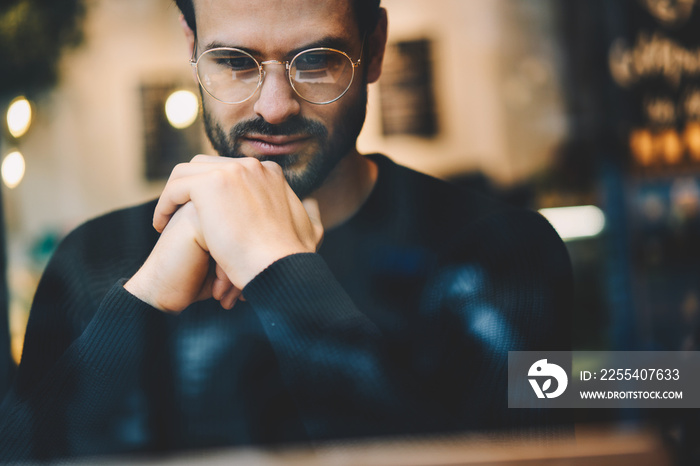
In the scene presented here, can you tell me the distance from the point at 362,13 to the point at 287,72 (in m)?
0.19

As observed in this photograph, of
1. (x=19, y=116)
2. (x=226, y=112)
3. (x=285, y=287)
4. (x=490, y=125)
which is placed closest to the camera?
(x=285, y=287)

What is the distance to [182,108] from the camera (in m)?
1.08

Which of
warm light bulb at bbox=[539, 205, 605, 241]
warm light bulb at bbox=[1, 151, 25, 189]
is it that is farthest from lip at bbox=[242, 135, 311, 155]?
warm light bulb at bbox=[539, 205, 605, 241]

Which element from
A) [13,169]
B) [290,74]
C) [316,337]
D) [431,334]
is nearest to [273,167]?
[290,74]

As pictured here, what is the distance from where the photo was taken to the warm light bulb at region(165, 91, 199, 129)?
1018mm

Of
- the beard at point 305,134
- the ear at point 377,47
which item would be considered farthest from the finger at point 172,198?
the ear at point 377,47

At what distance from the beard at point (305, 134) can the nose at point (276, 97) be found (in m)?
0.01

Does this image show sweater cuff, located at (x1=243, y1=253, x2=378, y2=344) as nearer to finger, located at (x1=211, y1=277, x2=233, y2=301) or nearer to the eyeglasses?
finger, located at (x1=211, y1=277, x2=233, y2=301)

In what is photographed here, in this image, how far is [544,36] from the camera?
2064 millimetres

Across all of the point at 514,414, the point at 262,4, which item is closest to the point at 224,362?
the point at 514,414

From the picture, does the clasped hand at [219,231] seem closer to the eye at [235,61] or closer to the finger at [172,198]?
the finger at [172,198]

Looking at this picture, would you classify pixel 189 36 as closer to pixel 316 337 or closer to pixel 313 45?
pixel 313 45

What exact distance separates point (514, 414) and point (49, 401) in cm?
→ 78

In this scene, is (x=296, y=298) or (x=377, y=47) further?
(x=377, y=47)
